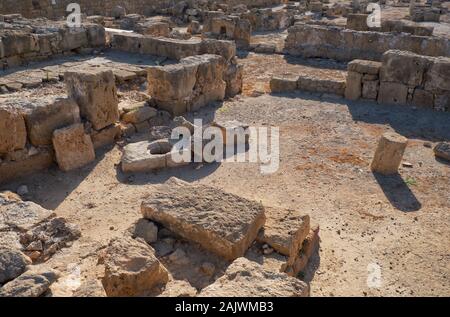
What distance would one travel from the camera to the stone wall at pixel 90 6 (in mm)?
18250

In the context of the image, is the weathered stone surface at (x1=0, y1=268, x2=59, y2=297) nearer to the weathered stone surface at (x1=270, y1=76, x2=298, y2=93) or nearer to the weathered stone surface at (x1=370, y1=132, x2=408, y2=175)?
the weathered stone surface at (x1=370, y1=132, x2=408, y2=175)

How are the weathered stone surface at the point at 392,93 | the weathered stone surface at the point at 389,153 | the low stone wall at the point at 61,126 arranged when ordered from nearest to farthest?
1. the low stone wall at the point at 61,126
2. the weathered stone surface at the point at 389,153
3. the weathered stone surface at the point at 392,93

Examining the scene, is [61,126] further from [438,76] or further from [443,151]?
[438,76]

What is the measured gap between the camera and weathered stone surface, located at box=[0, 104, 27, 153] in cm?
645

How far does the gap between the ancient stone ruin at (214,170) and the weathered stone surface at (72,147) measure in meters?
0.02

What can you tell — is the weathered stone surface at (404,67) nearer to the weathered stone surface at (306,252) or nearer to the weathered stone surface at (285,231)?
the weathered stone surface at (306,252)

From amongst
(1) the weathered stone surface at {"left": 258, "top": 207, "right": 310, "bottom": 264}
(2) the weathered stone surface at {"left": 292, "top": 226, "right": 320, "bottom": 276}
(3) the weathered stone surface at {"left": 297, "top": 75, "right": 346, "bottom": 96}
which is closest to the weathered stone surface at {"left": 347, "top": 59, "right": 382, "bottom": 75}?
(3) the weathered stone surface at {"left": 297, "top": 75, "right": 346, "bottom": 96}

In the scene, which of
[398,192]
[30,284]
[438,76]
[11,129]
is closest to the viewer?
[30,284]

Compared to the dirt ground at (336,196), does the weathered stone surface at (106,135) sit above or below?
above

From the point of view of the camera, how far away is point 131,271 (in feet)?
13.6

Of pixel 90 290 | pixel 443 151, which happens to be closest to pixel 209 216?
pixel 90 290

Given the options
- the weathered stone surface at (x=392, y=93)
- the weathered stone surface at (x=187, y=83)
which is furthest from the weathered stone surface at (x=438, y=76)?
the weathered stone surface at (x=187, y=83)

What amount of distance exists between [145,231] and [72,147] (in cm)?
294

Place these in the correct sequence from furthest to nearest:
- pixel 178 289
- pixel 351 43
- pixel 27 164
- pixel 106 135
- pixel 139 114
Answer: pixel 351 43
pixel 139 114
pixel 106 135
pixel 27 164
pixel 178 289
